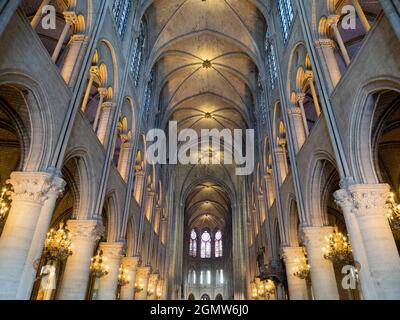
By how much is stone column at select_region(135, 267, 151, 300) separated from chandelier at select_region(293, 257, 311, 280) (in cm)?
962

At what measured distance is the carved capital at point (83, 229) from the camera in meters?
10.8

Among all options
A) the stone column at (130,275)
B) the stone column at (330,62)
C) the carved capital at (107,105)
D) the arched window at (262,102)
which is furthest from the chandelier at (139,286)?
the stone column at (330,62)

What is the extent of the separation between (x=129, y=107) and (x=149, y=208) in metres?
8.15

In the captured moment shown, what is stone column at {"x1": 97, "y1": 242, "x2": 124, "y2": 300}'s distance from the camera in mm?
12859

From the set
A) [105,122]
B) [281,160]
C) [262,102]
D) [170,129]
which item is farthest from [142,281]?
[170,129]

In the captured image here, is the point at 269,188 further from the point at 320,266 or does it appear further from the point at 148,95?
the point at 148,95

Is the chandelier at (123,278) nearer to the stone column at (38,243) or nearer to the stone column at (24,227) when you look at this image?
the stone column at (38,243)

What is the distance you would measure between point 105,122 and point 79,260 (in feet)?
18.4

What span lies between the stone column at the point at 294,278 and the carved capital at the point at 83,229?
856cm

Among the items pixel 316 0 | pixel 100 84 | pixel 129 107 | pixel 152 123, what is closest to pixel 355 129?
pixel 316 0

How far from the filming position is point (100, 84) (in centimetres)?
1312

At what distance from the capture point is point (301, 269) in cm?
1318
